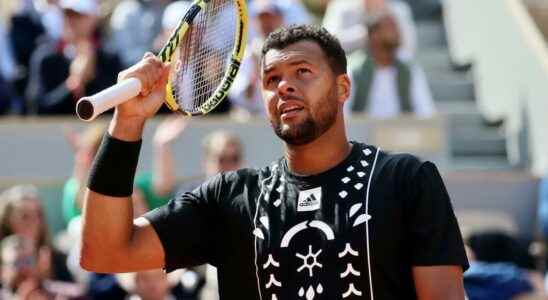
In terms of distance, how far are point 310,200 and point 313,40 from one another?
0.54 metres

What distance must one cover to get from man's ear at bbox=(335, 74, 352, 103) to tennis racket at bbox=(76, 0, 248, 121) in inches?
18.7

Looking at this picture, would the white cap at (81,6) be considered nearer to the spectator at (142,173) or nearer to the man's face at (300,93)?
the spectator at (142,173)

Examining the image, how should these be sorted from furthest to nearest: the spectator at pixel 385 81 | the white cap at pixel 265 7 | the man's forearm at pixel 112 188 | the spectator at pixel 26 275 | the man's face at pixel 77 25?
the man's face at pixel 77 25 < the white cap at pixel 265 7 < the spectator at pixel 385 81 < the spectator at pixel 26 275 < the man's forearm at pixel 112 188

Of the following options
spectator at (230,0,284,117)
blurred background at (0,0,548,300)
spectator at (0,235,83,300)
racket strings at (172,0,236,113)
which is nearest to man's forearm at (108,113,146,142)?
racket strings at (172,0,236,113)

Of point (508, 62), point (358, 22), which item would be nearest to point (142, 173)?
point (358, 22)

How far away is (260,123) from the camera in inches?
407

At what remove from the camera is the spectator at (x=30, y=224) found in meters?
8.95

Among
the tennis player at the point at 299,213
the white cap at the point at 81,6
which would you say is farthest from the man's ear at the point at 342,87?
the white cap at the point at 81,6

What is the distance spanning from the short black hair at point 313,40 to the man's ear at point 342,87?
0.07 ft

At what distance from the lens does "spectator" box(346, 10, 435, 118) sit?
10.8 m

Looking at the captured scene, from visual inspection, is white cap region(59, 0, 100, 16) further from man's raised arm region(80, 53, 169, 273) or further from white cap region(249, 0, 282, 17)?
man's raised arm region(80, 53, 169, 273)

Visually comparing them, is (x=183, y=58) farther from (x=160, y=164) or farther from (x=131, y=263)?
(x=160, y=164)

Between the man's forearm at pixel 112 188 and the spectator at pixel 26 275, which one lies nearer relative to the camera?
the man's forearm at pixel 112 188

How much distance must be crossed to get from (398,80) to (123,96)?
258 inches
